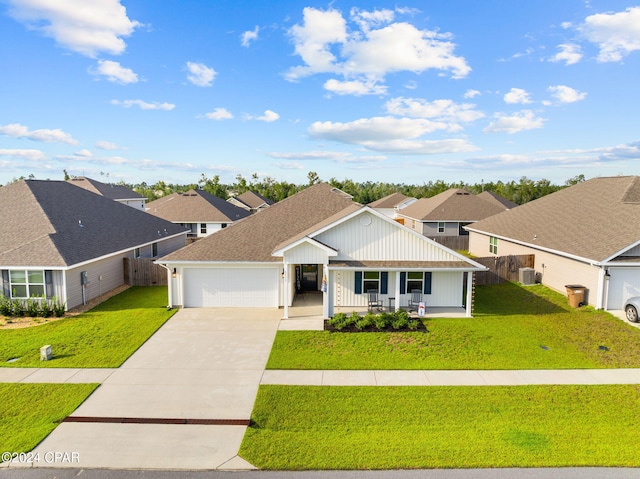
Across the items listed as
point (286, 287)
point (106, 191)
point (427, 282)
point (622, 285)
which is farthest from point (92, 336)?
point (106, 191)

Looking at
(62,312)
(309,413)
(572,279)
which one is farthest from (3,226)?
(572,279)

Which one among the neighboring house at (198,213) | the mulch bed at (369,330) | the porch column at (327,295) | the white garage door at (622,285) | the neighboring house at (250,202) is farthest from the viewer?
the neighboring house at (250,202)

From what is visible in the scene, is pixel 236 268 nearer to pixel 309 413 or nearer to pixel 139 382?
pixel 139 382

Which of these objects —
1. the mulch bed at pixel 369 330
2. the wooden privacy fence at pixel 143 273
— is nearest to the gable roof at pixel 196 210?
the wooden privacy fence at pixel 143 273

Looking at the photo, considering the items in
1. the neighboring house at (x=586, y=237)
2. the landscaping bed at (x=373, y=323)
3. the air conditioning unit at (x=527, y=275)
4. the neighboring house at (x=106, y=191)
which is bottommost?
the landscaping bed at (x=373, y=323)

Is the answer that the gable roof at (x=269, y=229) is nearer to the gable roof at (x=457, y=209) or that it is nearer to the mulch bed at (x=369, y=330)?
the mulch bed at (x=369, y=330)

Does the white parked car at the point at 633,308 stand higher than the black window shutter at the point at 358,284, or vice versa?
the black window shutter at the point at 358,284

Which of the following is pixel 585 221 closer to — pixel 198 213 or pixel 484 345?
pixel 484 345
